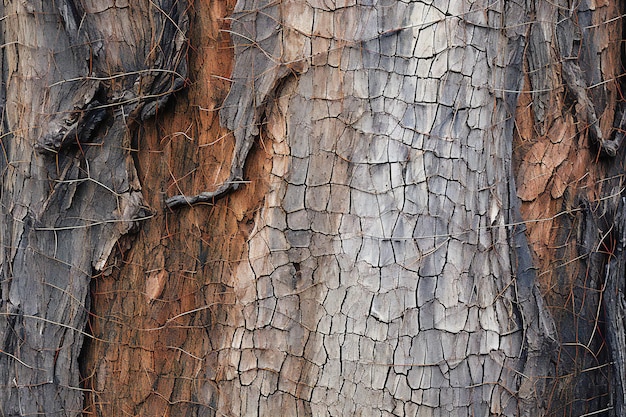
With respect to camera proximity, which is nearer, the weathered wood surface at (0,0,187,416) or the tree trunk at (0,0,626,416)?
the tree trunk at (0,0,626,416)

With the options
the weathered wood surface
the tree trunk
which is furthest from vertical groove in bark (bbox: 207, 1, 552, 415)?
the weathered wood surface

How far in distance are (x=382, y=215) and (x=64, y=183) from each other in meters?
0.88

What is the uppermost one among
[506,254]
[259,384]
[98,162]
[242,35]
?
[242,35]

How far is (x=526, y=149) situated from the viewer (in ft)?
5.64

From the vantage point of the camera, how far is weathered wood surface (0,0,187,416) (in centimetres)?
174

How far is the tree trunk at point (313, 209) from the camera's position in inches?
62.1

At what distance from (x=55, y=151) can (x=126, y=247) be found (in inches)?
12.7

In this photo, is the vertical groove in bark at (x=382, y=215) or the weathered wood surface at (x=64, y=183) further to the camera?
the weathered wood surface at (x=64, y=183)

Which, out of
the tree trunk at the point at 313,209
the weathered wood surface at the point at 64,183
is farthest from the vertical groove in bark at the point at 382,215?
A: the weathered wood surface at the point at 64,183

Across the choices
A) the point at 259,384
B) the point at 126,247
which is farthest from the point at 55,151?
the point at 259,384

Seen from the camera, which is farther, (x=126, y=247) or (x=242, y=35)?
(x=126, y=247)

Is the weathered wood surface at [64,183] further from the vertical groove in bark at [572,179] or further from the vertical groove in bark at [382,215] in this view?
the vertical groove in bark at [572,179]

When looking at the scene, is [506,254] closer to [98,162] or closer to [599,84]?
[599,84]

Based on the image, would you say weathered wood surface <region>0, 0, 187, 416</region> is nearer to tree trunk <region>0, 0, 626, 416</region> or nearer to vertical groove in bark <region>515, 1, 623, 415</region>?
tree trunk <region>0, 0, 626, 416</region>
